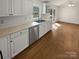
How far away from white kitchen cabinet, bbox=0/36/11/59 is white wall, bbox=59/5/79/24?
12.1m

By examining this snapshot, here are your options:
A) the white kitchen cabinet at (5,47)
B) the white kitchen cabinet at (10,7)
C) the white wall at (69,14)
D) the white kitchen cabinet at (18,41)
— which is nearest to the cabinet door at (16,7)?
the white kitchen cabinet at (10,7)

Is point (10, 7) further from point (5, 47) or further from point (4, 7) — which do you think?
point (5, 47)

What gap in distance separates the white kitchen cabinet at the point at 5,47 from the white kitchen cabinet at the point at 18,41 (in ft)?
0.86

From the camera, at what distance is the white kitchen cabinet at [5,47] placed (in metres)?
A: 2.78

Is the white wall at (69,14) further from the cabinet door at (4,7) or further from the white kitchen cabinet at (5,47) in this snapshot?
the white kitchen cabinet at (5,47)

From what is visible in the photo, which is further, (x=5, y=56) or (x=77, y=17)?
(x=77, y=17)

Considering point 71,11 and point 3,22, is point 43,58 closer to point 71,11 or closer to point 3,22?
point 3,22

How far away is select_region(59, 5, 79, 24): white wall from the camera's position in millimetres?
13847

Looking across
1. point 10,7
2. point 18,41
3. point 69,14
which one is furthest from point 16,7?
point 69,14

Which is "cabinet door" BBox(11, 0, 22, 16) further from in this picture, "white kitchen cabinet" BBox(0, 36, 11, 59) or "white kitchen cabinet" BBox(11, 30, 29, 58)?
"white kitchen cabinet" BBox(0, 36, 11, 59)

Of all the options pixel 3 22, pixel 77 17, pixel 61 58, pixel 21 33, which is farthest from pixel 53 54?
pixel 77 17

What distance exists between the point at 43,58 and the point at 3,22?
1.75 metres

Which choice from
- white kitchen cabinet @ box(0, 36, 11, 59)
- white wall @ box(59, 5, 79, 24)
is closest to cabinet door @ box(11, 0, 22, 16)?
white kitchen cabinet @ box(0, 36, 11, 59)

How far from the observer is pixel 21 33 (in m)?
3.87
